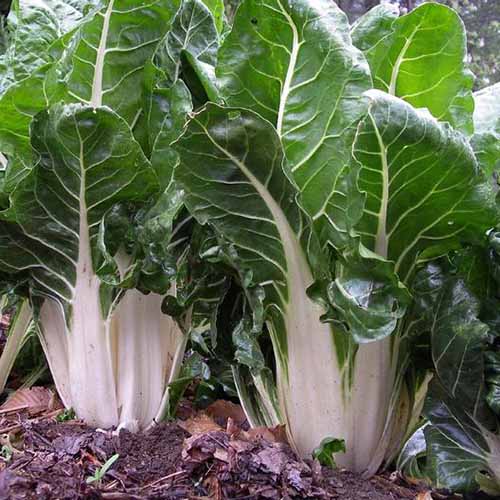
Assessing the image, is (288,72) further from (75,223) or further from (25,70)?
(25,70)

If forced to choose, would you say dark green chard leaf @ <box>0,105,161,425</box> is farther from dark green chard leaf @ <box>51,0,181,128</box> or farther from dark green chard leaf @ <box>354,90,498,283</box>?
dark green chard leaf @ <box>354,90,498,283</box>

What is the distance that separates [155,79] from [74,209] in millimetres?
393

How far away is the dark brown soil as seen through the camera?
1240 mm

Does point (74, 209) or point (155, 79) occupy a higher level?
point (155, 79)

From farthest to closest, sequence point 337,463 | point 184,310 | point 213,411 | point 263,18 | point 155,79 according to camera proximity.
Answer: point 213,411 → point 184,310 → point 155,79 → point 337,463 → point 263,18

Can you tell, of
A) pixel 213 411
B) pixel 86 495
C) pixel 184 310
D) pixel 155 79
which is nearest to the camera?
pixel 86 495

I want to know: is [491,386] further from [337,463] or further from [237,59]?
[237,59]

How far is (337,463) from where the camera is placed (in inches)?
58.6

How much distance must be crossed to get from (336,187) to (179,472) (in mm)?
698

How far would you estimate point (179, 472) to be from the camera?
1.36 metres

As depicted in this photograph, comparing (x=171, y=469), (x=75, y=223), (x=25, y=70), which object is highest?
(x=25, y=70)

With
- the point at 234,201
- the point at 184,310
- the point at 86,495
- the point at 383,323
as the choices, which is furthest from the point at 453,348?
the point at 86,495

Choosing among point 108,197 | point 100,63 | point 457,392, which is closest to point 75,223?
point 108,197

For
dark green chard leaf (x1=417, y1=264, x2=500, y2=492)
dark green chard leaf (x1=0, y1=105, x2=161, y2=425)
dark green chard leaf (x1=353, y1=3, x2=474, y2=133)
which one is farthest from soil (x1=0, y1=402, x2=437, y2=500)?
dark green chard leaf (x1=353, y1=3, x2=474, y2=133)
